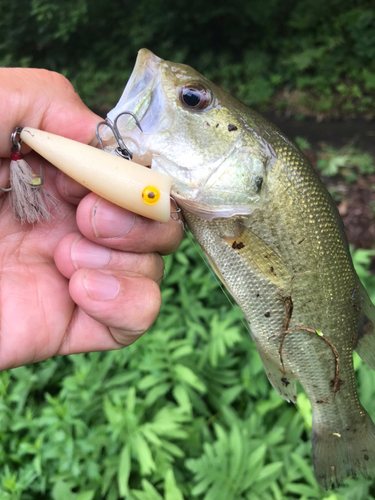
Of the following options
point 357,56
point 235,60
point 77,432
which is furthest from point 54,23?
point 77,432

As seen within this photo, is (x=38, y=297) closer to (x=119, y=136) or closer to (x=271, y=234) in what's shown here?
(x=119, y=136)

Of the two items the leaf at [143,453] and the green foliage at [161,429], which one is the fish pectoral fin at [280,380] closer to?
the green foliage at [161,429]

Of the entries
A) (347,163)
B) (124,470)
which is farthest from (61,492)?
(347,163)

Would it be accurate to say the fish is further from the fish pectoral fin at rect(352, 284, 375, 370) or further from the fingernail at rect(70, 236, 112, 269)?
the fingernail at rect(70, 236, 112, 269)

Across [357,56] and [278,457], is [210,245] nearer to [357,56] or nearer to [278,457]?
[278,457]

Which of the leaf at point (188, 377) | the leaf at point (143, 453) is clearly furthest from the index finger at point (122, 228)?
the leaf at point (143, 453)

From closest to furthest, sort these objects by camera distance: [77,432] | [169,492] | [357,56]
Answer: [169,492] < [77,432] < [357,56]

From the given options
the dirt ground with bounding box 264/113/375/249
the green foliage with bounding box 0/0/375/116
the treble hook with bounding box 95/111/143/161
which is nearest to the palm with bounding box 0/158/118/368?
the treble hook with bounding box 95/111/143/161
